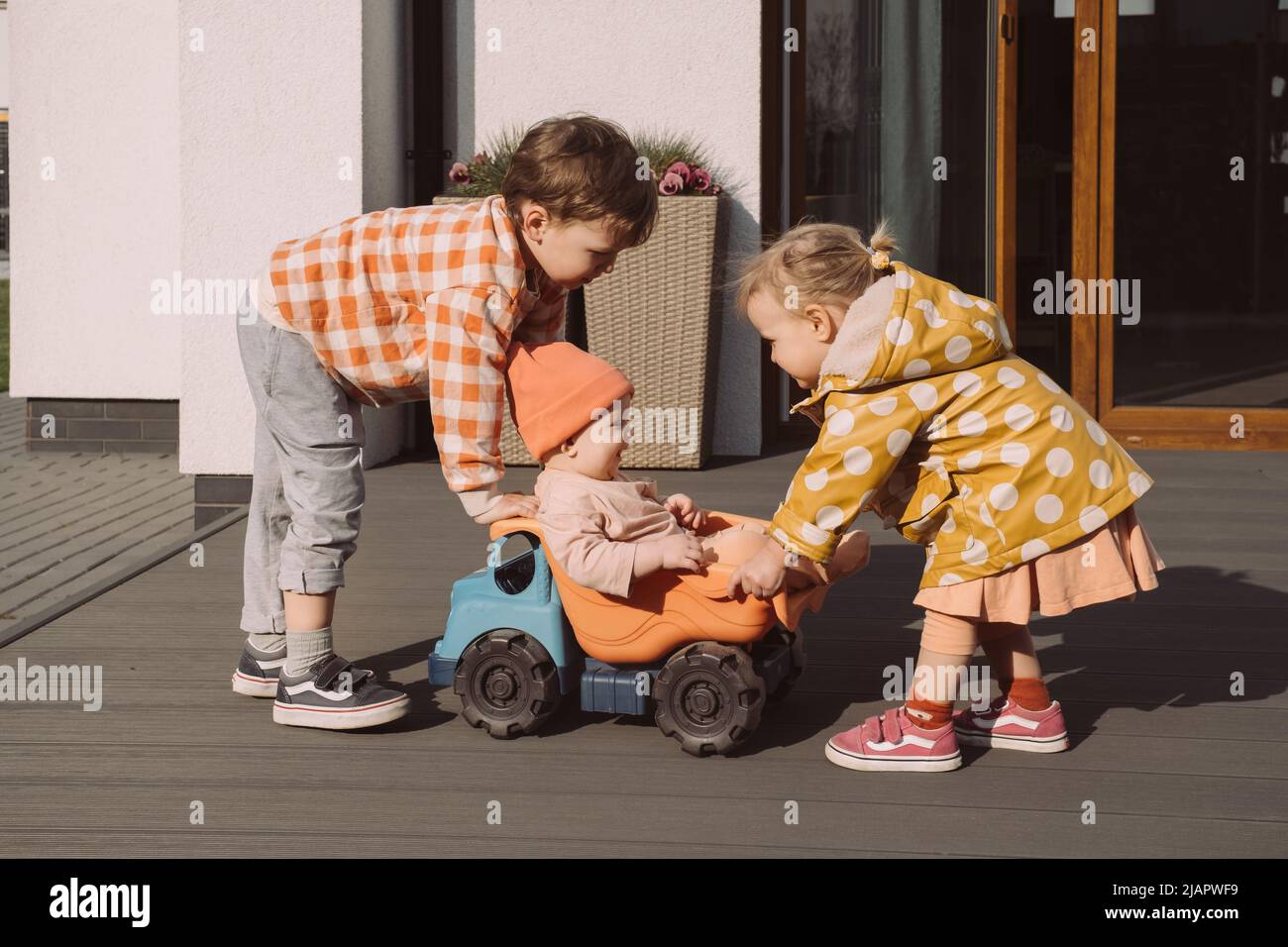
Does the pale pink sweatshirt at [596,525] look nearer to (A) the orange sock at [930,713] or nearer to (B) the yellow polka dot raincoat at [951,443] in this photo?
(B) the yellow polka dot raincoat at [951,443]

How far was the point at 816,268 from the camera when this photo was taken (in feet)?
8.47

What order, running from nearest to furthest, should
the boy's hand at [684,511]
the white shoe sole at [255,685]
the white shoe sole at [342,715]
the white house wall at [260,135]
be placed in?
the white shoe sole at [342,715], the boy's hand at [684,511], the white shoe sole at [255,685], the white house wall at [260,135]

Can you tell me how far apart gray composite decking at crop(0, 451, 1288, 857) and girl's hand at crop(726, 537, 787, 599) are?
305 mm

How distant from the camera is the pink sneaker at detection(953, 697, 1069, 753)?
8.68 ft

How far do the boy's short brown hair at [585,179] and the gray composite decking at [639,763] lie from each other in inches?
35.9

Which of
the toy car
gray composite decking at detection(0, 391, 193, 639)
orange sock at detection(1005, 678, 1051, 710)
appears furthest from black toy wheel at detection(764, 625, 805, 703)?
gray composite decking at detection(0, 391, 193, 639)

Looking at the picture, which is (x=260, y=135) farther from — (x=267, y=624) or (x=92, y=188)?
(x=267, y=624)

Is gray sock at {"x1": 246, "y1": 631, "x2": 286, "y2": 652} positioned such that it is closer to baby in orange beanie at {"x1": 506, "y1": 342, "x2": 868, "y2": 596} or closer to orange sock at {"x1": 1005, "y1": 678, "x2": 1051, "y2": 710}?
baby in orange beanie at {"x1": 506, "y1": 342, "x2": 868, "y2": 596}

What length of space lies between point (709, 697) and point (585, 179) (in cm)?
89

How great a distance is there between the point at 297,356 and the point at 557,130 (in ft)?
2.06

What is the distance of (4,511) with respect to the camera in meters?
5.95

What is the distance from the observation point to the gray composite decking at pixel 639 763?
225cm

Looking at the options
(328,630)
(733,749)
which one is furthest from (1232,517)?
(328,630)

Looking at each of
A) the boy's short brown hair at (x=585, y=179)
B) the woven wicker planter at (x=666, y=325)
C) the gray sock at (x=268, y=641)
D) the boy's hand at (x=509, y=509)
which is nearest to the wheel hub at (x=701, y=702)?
the boy's hand at (x=509, y=509)
